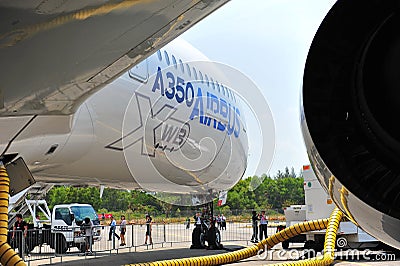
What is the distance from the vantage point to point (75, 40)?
2.81m

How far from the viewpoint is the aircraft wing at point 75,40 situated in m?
2.56

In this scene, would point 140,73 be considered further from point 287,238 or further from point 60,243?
point 60,243

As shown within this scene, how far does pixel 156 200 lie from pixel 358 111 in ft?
157

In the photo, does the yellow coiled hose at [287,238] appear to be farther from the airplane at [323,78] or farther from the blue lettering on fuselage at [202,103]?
the airplane at [323,78]

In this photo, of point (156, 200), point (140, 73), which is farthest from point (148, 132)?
point (156, 200)

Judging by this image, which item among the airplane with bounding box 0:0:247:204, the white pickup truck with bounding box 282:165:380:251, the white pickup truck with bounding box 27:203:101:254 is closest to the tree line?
the white pickup truck with bounding box 27:203:101:254

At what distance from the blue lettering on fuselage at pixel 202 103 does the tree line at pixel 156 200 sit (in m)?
28.1

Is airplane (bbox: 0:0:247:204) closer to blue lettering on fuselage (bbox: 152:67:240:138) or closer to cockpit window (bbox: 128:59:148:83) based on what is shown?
cockpit window (bbox: 128:59:148:83)

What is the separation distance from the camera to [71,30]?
8.95ft

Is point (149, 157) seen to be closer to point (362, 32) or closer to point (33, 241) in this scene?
point (362, 32)

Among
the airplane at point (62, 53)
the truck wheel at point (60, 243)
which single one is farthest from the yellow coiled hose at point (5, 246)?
the truck wheel at point (60, 243)

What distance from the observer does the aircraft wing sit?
8.41 feet

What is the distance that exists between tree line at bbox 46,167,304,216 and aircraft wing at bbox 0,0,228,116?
36.1 meters

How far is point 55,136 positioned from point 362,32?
333 centimetres
